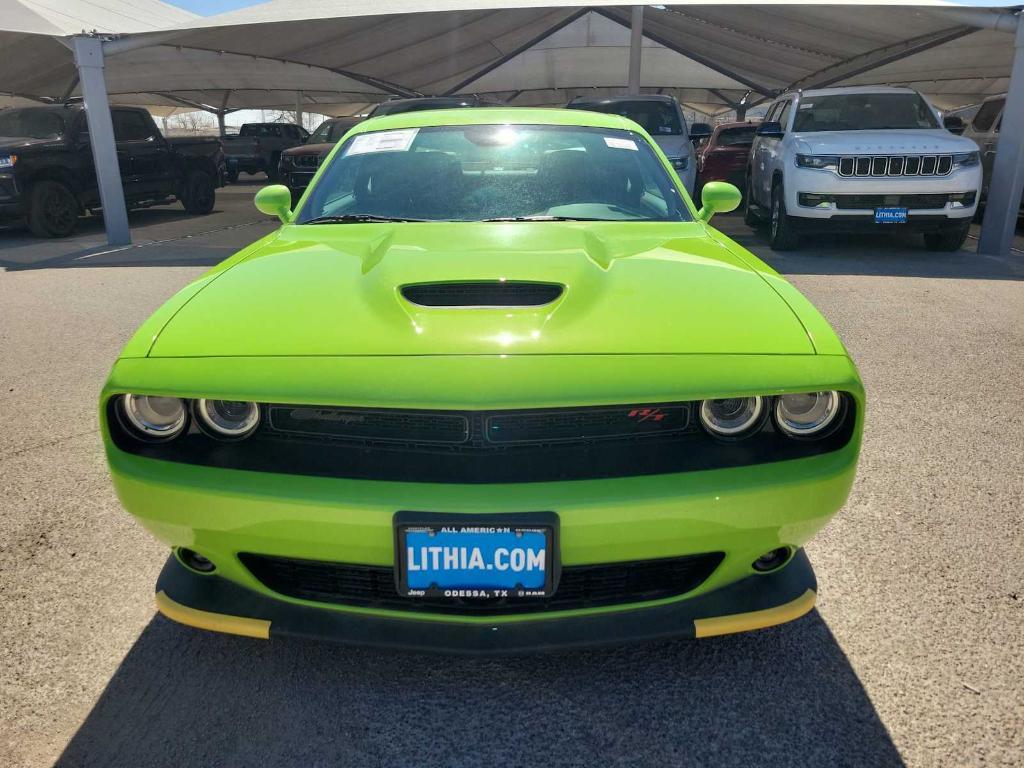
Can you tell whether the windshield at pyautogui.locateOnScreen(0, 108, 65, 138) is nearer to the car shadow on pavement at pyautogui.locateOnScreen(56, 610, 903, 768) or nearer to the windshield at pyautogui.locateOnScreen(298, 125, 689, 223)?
the windshield at pyautogui.locateOnScreen(298, 125, 689, 223)

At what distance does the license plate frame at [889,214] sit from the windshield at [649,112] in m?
3.56

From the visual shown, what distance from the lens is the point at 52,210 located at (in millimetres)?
10859

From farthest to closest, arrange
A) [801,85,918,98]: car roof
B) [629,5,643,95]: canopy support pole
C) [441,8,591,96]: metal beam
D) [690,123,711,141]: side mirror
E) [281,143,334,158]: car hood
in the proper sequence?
[441,8,591,96]: metal beam, [629,5,643,95]: canopy support pole, [281,143,334,158]: car hood, [690,123,711,141]: side mirror, [801,85,918,98]: car roof

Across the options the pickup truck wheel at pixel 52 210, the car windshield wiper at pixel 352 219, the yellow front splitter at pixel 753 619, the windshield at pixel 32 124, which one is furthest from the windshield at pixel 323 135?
the yellow front splitter at pixel 753 619

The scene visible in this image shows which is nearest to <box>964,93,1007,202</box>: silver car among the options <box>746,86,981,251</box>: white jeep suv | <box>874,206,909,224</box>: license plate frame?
<box>746,86,981,251</box>: white jeep suv

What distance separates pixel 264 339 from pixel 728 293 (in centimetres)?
116

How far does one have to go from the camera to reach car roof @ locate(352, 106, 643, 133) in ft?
10.5

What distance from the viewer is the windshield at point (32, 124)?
1076 centimetres

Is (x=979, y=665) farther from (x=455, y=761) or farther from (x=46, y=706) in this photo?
(x=46, y=706)

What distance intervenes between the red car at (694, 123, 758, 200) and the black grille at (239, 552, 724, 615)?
11357 millimetres

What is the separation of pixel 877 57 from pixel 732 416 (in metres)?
18.9

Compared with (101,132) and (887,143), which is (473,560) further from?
(101,132)

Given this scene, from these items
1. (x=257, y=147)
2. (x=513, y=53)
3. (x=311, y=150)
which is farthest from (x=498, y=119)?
(x=257, y=147)

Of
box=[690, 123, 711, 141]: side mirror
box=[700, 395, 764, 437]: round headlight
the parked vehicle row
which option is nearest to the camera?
box=[700, 395, 764, 437]: round headlight
